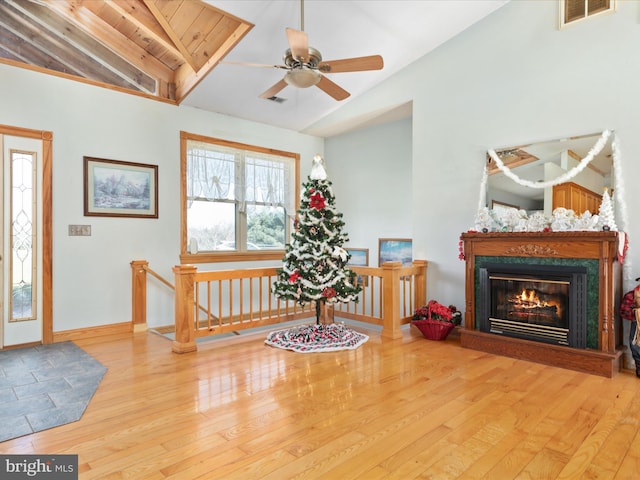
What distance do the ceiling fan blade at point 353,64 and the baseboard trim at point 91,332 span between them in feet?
12.3

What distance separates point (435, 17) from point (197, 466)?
4585mm

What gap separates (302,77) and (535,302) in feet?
9.93

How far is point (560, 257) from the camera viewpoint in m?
3.64

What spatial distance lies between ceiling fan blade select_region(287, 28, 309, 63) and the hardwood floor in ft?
8.56

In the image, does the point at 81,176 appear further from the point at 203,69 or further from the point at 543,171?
the point at 543,171

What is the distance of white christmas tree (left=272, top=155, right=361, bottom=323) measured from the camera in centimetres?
438

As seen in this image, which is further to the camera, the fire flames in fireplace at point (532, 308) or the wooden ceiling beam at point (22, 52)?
the wooden ceiling beam at point (22, 52)

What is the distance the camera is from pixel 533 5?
13.4 ft

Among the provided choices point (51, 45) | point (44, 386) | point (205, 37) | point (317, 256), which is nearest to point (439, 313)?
point (317, 256)

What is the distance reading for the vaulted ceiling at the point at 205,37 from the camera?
4043mm

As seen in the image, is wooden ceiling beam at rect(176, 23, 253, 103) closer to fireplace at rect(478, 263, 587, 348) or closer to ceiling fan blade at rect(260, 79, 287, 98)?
ceiling fan blade at rect(260, 79, 287, 98)

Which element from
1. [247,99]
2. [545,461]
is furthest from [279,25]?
[545,461]

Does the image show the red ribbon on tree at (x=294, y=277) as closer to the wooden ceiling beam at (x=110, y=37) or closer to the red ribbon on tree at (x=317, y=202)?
the red ribbon on tree at (x=317, y=202)

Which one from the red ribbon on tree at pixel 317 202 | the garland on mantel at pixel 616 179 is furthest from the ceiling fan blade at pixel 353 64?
the garland on mantel at pixel 616 179
